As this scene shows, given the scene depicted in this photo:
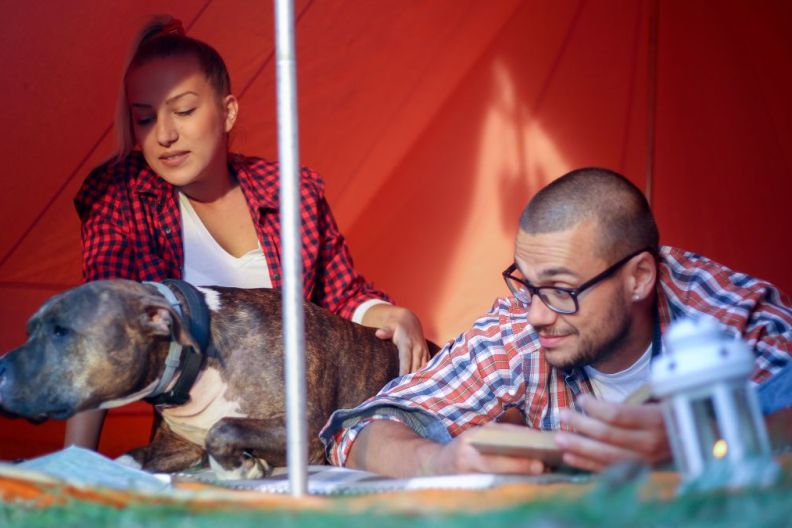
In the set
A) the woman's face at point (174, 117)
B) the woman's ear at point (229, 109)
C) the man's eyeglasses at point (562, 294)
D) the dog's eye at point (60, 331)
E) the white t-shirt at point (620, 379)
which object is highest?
the woman's ear at point (229, 109)

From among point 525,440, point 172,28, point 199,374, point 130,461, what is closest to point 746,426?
point 525,440

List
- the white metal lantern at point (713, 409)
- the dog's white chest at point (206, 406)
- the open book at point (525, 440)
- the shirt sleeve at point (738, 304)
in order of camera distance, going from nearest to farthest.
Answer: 1. the white metal lantern at point (713, 409)
2. the open book at point (525, 440)
3. the shirt sleeve at point (738, 304)
4. the dog's white chest at point (206, 406)

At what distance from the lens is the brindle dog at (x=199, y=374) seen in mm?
2328

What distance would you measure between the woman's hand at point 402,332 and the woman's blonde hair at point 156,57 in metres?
0.84

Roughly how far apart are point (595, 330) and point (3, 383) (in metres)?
1.35

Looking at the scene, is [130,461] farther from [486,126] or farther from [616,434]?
[486,126]

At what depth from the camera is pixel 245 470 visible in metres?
2.46

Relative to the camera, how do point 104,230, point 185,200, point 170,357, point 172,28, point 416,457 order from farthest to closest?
1. point 172,28
2. point 185,200
3. point 104,230
4. point 170,357
5. point 416,457

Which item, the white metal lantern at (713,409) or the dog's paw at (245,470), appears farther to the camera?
the dog's paw at (245,470)

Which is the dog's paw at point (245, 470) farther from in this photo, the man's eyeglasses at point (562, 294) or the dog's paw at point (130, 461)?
the man's eyeglasses at point (562, 294)

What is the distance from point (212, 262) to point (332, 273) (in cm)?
42

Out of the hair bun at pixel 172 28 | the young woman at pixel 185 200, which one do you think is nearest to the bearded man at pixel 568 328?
the young woman at pixel 185 200

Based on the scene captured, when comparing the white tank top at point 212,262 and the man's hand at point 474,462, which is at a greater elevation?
the white tank top at point 212,262

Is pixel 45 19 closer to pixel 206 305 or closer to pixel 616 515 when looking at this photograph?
pixel 206 305
